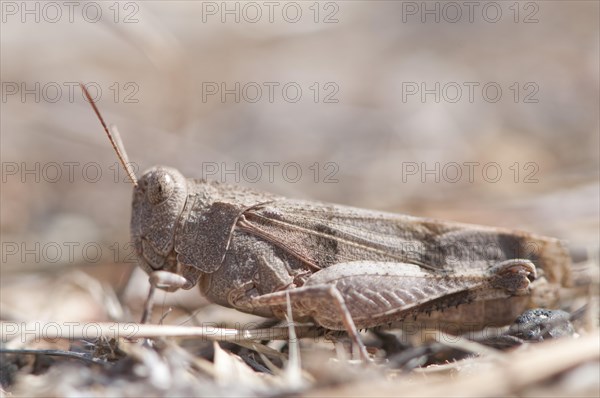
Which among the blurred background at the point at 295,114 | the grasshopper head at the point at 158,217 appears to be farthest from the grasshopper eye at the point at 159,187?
the blurred background at the point at 295,114

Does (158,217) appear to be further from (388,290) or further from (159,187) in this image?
(388,290)

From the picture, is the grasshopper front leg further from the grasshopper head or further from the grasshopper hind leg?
the grasshopper head

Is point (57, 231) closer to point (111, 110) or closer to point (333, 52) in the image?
point (111, 110)

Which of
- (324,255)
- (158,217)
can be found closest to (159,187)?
(158,217)

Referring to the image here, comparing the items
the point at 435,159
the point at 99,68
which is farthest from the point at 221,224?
the point at 99,68

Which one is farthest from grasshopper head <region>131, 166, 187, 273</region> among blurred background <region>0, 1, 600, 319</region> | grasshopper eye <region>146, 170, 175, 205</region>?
blurred background <region>0, 1, 600, 319</region>

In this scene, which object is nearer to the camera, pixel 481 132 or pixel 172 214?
pixel 172 214
